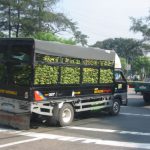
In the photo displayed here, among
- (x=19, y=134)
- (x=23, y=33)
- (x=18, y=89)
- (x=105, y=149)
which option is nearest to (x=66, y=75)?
(x=18, y=89)

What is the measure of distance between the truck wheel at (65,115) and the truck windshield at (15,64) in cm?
166

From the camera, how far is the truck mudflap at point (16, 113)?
12992 mm

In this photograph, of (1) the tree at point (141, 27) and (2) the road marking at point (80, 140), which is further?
(1) the tree at point (141, 27)

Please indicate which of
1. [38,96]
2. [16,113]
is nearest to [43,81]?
[38,96]

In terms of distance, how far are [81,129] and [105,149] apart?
3166 millimetres

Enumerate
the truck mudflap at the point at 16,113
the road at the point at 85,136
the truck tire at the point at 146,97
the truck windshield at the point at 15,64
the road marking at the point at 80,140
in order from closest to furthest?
the road at the point at 85,136, the road marking at the point at 80,140, the truck mudflap at the point at 16,113, the truck windshield at the point at 15,64, the truck tire at the point at 146,97

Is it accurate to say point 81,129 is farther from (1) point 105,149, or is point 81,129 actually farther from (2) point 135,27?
(2) point 135,27

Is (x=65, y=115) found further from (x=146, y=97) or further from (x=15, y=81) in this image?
(x=146, y=97)

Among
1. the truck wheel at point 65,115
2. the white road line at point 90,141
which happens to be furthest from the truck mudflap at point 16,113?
the truck wheel at point 65,115

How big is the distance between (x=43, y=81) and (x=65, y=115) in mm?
1662

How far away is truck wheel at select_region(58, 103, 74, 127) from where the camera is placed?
1401 centimetres

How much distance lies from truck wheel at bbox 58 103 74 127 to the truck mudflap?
53.5 inches

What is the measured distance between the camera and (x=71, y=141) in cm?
1145

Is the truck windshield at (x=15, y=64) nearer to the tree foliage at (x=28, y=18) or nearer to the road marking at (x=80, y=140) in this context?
the road marking at (x=80, y=140)
